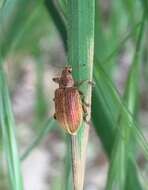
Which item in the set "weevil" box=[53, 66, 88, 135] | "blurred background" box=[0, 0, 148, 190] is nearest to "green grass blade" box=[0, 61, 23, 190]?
"weevil" box=[53, 66, 88, 135]

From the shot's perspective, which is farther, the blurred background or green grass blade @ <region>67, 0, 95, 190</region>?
the blurred background

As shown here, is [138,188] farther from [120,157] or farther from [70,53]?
[70,53]

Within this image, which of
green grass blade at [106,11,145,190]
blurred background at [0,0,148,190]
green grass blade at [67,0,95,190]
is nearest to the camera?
green grass blade at [67,0,95,190]

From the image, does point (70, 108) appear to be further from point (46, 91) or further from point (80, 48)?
point (46, 91)

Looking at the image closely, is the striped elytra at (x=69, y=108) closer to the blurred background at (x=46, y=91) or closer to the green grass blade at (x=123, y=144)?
the green grass blade at (x=123, y=144)

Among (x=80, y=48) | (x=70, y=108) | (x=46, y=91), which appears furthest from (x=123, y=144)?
(x=46, y=91)

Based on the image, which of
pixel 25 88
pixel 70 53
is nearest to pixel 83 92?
pixel 70 53

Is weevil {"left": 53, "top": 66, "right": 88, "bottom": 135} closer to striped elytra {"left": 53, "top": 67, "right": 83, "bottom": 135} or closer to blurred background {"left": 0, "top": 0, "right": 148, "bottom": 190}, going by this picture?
striped elytra {"left": 53, "top": 67, "right": 83, "bottom": 135}

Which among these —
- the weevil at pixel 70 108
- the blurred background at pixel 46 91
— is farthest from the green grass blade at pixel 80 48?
the blurred background at pixel 46 91

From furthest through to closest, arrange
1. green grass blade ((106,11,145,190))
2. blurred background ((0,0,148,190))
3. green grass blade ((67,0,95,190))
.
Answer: blurred background ((0,0,148,190)) → green grass blade ((106,11,145,190)) → green grass blade ((67,0,95,190))

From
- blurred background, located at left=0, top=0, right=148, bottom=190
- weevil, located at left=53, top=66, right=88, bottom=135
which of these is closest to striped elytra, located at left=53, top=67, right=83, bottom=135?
weevil, located at left=53, top=66, right=88, bottom=135

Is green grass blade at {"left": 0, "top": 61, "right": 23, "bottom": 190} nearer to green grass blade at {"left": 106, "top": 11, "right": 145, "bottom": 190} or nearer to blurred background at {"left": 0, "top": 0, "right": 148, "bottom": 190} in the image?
green grass blade at {"left": 106, "top": 11, "right": 145, "bottom": 190}
